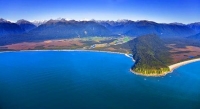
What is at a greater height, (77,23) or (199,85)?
(77,23)

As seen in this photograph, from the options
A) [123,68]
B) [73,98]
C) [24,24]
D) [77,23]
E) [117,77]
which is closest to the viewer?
[73,98]

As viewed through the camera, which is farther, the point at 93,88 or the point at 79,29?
the point at 79,29

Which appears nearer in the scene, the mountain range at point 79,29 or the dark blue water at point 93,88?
the dark blue water at point 93,88

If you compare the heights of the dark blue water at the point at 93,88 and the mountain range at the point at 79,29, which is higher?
the mountain range at the point at 79,29

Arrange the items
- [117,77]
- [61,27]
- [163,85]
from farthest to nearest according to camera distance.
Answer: [61,27] < [117,77] < [163,85]

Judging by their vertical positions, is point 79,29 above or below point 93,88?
above

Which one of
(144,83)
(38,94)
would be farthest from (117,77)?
(38,94)

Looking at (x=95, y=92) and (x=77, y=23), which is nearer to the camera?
(x=95, y=92)

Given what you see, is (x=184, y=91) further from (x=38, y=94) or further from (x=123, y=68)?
(x=38, y=94)
